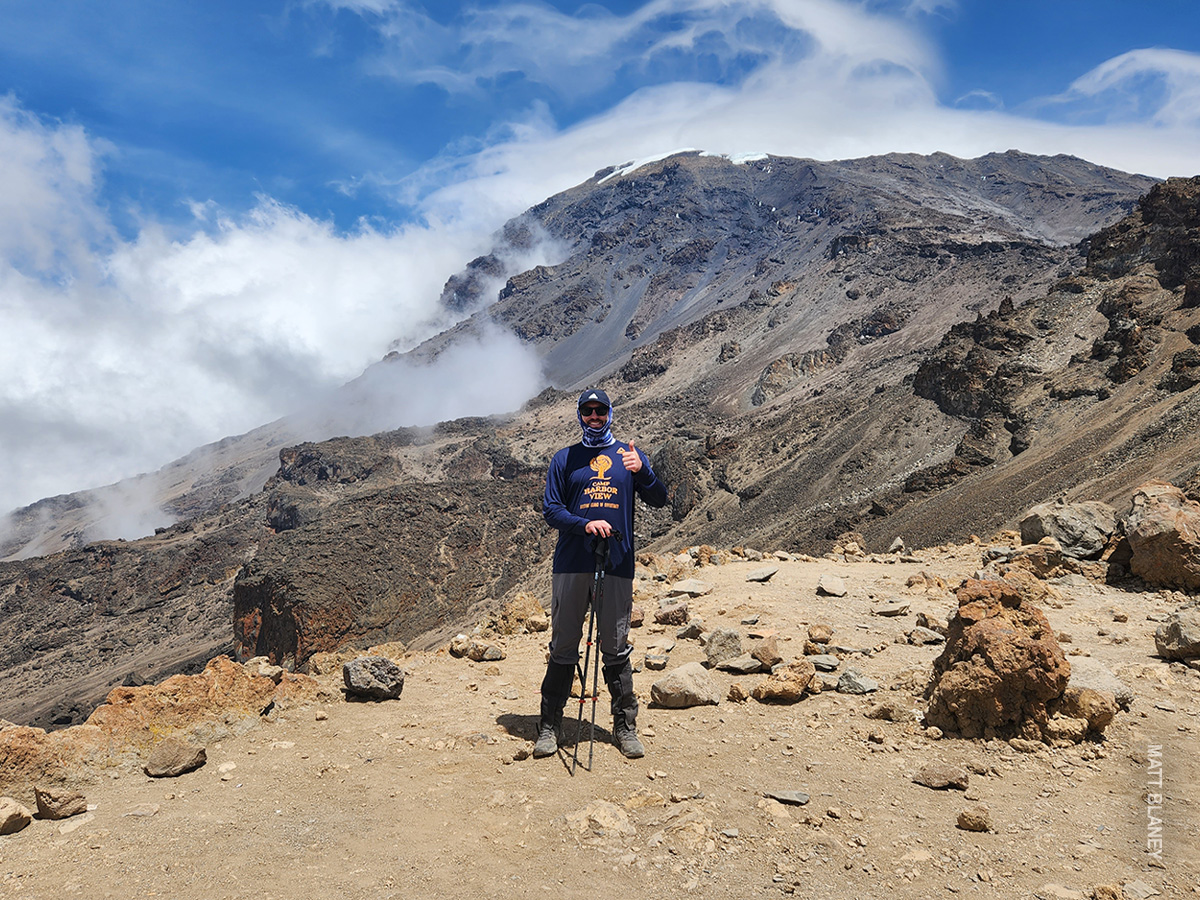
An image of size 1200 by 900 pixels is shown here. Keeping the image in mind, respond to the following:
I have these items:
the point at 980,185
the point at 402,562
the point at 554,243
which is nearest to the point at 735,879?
the point at 402,562

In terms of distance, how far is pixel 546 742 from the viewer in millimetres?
4246

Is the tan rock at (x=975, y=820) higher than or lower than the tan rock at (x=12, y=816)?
lower

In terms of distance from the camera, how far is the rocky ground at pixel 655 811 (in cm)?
295

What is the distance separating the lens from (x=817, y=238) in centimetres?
11031

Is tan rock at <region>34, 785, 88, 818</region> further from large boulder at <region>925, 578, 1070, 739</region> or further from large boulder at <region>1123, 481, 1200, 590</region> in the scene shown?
large boulder at <region>1123, 481, 1200, 590</region>

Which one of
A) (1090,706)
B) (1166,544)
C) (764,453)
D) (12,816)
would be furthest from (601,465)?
(764,453)

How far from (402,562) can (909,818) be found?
1299 inches

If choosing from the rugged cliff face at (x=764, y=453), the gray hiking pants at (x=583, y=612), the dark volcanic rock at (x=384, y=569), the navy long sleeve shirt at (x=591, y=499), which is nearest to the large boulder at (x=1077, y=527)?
the navy long sleeve shirt at (x=591, y=499)

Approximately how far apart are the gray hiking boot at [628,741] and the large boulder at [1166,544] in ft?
18.5

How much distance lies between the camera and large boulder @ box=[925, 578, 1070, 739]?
4020mm

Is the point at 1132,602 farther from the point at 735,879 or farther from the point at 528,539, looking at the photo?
the point at 528,539

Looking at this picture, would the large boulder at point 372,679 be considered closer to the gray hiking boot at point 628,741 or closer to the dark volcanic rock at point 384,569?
the gray hiking boot at point 628,741

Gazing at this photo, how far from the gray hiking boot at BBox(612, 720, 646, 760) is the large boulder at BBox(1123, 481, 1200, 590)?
564 centimetres

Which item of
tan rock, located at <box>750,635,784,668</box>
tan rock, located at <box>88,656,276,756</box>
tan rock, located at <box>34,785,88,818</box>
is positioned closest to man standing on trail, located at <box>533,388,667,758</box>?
tan rock, located at <box>750,635,784,668</box>
